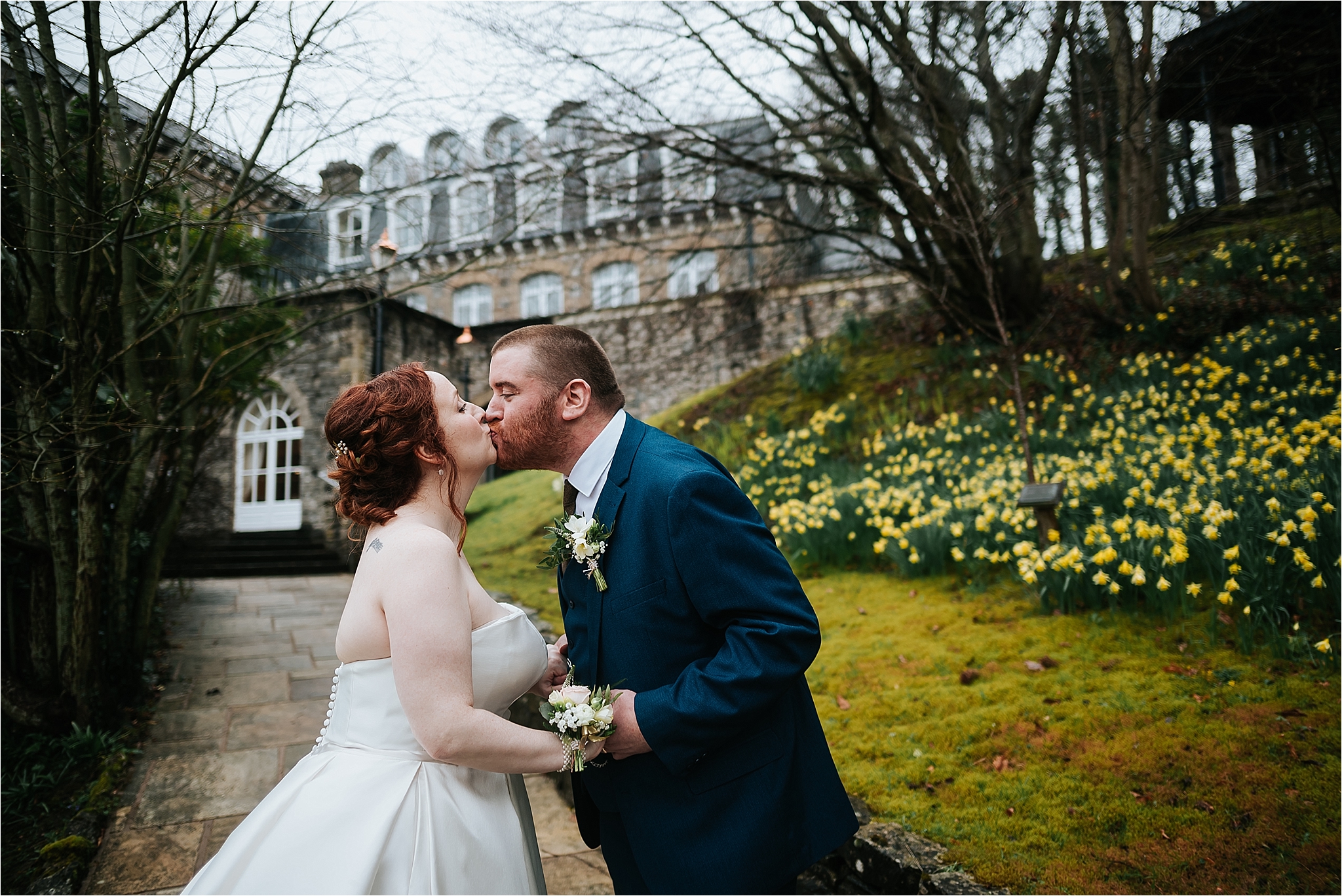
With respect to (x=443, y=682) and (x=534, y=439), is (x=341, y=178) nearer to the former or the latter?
(x=534, y=439)

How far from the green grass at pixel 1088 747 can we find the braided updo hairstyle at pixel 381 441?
2.23 m

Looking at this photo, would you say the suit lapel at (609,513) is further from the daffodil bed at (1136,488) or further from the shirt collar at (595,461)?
the daffodil bed at (1136,488)

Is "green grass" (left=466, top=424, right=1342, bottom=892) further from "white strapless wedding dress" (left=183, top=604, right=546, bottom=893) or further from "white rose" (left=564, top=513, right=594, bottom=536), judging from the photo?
"white rose" (left=564, top=513, right=594, bottom=536)

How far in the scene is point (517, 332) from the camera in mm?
1918

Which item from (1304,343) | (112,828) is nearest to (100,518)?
(112,828)

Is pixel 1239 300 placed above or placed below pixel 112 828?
above

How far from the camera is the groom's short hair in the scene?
1.90 metres

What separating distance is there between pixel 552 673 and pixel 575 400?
846 mm

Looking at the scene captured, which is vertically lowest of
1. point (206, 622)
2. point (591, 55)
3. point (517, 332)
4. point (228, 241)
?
point (206, 622)

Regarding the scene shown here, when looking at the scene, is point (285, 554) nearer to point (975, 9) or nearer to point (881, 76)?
point (881, 76)

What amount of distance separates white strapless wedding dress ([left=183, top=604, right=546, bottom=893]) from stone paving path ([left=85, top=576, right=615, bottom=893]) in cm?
152

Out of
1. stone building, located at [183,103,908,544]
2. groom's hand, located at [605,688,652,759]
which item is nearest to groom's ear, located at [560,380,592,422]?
groom's hand, located at [605,688,652,759]

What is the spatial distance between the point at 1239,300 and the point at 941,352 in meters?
2.97

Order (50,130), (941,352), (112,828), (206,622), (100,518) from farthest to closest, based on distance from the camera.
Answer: (941,352) < (206,622) < (100,518) < (112,828) < (50,130)
